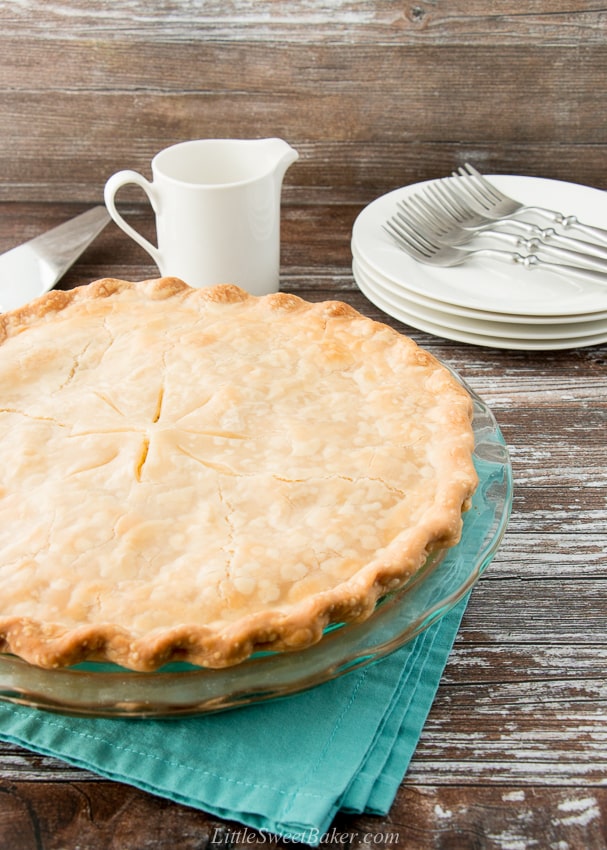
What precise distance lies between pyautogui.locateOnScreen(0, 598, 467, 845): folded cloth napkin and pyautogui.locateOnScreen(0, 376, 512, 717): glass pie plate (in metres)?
0.10

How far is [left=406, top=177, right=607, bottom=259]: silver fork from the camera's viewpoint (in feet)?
7.87

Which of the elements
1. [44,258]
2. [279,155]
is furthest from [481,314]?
[44,258]

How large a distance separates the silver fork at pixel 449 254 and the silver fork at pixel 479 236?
21 mm

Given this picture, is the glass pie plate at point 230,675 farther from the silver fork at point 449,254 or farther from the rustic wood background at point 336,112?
the silver fork at point 449,254

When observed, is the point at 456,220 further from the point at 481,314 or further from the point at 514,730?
the point at 514,730

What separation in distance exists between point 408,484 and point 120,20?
2.01 meters

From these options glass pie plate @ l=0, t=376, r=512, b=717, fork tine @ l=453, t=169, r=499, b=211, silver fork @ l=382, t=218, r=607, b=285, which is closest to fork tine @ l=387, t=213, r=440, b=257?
silver fork @ l=382, t=218, r=607, b=285

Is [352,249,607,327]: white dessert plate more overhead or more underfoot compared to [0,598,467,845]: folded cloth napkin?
more overhead

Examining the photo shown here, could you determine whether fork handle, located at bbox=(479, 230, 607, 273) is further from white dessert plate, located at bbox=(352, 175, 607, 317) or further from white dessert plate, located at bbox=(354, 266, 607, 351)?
white dessert plate, located at bbox=(354, 266, 607, 351)

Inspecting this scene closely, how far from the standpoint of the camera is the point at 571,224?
2.43 m

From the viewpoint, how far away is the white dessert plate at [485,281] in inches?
84.6

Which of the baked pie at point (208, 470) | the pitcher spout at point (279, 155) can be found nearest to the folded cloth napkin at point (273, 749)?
the baked pie at point (208, 470)

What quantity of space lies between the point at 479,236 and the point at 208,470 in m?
1.33

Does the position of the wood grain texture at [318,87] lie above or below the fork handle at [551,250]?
above
